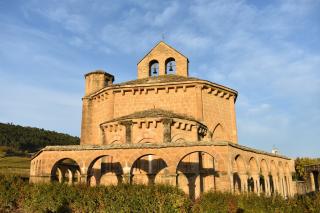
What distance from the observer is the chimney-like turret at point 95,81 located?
28016 millimetres

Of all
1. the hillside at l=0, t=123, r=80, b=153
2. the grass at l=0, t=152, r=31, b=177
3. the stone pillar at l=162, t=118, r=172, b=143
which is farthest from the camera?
the hillside at l=0, t=123, r=80, b=153

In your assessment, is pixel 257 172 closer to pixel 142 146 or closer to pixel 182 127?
pixel 182 127

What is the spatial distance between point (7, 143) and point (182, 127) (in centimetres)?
6203

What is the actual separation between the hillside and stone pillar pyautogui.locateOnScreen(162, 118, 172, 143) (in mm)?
56709

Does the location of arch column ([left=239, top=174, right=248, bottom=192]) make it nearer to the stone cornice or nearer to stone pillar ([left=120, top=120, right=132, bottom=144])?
stone pillar ([left=120, top=120, right=132, bottom=144])

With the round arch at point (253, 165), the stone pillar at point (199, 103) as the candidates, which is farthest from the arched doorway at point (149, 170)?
the round arch at point (253, 165)

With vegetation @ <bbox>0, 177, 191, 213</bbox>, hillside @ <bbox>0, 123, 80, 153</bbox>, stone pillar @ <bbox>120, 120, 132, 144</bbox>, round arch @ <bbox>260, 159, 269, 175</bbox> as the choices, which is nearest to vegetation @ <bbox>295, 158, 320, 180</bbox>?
round arch @ <bbox>260, 159, 269, 175</bbox>

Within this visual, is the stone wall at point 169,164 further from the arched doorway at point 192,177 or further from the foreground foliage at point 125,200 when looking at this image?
the foreground foliage at point 125,200

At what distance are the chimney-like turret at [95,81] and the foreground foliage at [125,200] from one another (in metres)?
15.3

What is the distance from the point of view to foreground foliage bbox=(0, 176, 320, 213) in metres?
10.9

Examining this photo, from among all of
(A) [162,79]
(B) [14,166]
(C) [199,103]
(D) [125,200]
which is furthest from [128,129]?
(B) [14,166]

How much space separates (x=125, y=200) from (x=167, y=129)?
873 cm

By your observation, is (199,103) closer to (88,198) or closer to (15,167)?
(88,198)

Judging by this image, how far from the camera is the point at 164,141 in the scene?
63.8ft
